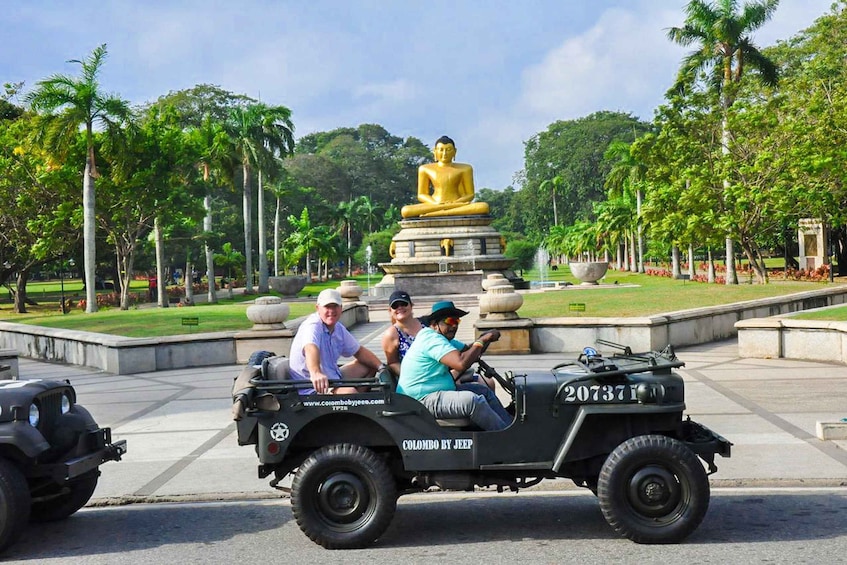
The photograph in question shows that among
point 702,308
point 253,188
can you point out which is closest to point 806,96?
point 702,308

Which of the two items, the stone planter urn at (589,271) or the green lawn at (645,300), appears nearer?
the green lawn at (645,300)

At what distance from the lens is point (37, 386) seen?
626 centimetres

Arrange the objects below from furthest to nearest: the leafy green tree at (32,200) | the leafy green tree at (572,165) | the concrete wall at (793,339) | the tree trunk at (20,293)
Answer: the leafy green tree at (572,165), the tree trunk at (20,293), the leafy green tree at (32,200), the concrete wall at (793,339)

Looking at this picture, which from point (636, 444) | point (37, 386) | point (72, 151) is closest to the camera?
point (636, 444)

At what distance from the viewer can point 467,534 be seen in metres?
6.09

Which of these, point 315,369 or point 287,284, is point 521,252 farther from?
point 315,369

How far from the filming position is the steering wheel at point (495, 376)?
6004mm

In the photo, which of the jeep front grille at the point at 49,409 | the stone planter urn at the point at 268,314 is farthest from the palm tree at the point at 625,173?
the jeep front grille at the point at 49,409

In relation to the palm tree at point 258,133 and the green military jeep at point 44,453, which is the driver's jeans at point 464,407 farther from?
the palm tree at point 258,133

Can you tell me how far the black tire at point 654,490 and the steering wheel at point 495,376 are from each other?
78 cm

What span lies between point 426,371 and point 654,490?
1.64 metres

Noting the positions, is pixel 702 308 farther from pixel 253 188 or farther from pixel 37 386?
pixel 253 188

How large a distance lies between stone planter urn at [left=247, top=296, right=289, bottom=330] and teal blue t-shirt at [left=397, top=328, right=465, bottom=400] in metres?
10.8

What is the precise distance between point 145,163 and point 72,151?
3415 mm
